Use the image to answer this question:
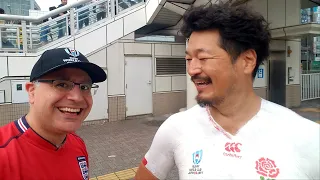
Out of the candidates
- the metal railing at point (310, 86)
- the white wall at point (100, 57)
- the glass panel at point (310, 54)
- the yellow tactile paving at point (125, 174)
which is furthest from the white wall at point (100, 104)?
the glass panel at point (310, 54)

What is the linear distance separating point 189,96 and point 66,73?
263 inches

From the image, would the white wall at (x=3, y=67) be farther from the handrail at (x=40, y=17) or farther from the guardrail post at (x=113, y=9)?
the guardrail post at (x=113, y=9)

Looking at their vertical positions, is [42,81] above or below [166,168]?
above

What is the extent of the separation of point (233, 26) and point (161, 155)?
89 cm

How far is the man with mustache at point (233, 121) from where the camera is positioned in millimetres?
1341

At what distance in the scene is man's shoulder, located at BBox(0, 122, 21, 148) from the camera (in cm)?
146

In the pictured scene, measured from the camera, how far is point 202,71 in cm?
148

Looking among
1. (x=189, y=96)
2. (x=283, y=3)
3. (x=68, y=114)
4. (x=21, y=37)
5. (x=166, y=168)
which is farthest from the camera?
(x=283, y=3)

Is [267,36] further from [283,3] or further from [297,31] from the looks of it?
[283,3]

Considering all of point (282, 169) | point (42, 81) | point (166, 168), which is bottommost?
point (166, 168)

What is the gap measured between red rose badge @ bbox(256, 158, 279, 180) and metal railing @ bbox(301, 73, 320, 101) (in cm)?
1179

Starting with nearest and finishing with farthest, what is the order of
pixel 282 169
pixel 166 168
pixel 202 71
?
pixel 282 169 < pixel 202 71 < pixel 166 168

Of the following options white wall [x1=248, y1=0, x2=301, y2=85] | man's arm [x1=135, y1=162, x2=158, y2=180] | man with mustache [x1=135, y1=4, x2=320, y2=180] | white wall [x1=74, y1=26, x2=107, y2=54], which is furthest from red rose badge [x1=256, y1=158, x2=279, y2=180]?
white wall [x1=248, y1=0, x2=301, y2=85]

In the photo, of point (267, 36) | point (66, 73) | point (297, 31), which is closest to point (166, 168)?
point (66, 73)
